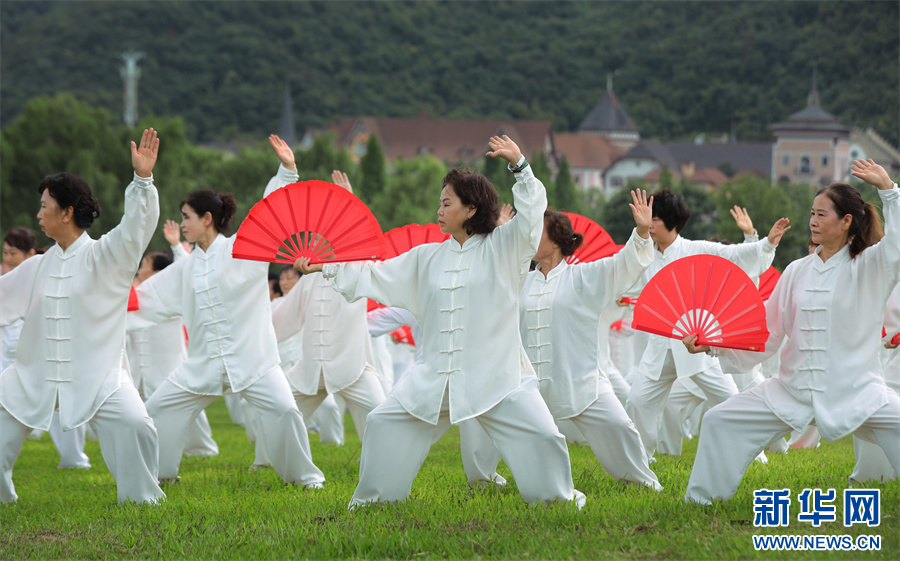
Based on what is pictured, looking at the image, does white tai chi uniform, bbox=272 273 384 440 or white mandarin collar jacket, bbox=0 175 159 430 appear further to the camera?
white tai chi uniform, bbox=272 273 384 440

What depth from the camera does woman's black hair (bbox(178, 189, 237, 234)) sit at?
8039mm

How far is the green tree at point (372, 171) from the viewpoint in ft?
159

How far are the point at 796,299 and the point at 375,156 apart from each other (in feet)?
143

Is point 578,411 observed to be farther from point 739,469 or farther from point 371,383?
point 371,383

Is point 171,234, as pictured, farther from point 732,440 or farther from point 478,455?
point 732,440

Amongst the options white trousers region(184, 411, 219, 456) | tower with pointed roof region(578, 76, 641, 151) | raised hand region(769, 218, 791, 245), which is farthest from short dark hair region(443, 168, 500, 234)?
tower with pointed roof region(578, 76, 641, 151)

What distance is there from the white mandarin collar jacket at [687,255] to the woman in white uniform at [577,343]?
1209mm

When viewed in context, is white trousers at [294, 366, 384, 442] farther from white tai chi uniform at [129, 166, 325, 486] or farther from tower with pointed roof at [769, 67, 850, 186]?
tower with pointed roof at [769, 67, 850, 186]

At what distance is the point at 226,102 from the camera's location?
107 metres

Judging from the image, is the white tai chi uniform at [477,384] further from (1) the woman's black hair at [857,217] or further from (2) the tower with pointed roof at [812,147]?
(2) the tower with pointed roof at [812,147]

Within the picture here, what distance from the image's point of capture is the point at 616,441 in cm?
686

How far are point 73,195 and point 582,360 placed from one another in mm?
3633

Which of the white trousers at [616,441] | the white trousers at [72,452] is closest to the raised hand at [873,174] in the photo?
the white trousers at [616,441]

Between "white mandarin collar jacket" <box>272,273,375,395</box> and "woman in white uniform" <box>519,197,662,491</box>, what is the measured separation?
2298mm
